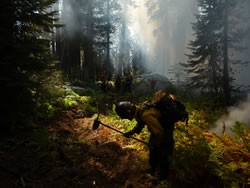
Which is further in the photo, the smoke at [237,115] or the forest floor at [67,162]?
the smoke at [237,115]

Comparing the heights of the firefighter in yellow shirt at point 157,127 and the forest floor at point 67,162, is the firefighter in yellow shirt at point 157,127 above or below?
above

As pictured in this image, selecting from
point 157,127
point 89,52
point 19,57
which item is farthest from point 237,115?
point 89,52

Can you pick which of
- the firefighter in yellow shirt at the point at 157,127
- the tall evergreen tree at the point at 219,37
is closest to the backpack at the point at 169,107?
the firefighter in yellow shirt at the point at 157,127

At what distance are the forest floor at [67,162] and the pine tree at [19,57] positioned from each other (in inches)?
29.5

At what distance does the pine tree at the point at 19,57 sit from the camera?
13.5 ft

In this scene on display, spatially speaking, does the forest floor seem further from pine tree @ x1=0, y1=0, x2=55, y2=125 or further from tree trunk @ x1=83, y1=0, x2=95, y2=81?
tree trunk @ x1=83, y1=0, x2=95, y2=81

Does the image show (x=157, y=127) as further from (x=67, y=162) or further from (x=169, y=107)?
(x=67, y=162)

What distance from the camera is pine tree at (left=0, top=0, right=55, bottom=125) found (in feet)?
13.5

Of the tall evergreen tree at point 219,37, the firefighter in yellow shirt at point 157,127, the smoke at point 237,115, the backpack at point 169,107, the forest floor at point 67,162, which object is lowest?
the smoke at point 237,115

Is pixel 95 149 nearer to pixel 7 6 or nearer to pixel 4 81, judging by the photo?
pixel 4 81

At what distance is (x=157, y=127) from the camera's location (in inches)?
115

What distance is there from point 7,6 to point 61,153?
14.5 feet

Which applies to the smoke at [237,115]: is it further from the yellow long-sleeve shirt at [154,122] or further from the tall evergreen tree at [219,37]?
the yellow long-sleeve shirt at [154,122]

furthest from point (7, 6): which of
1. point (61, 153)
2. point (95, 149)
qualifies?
point (95, 149)
